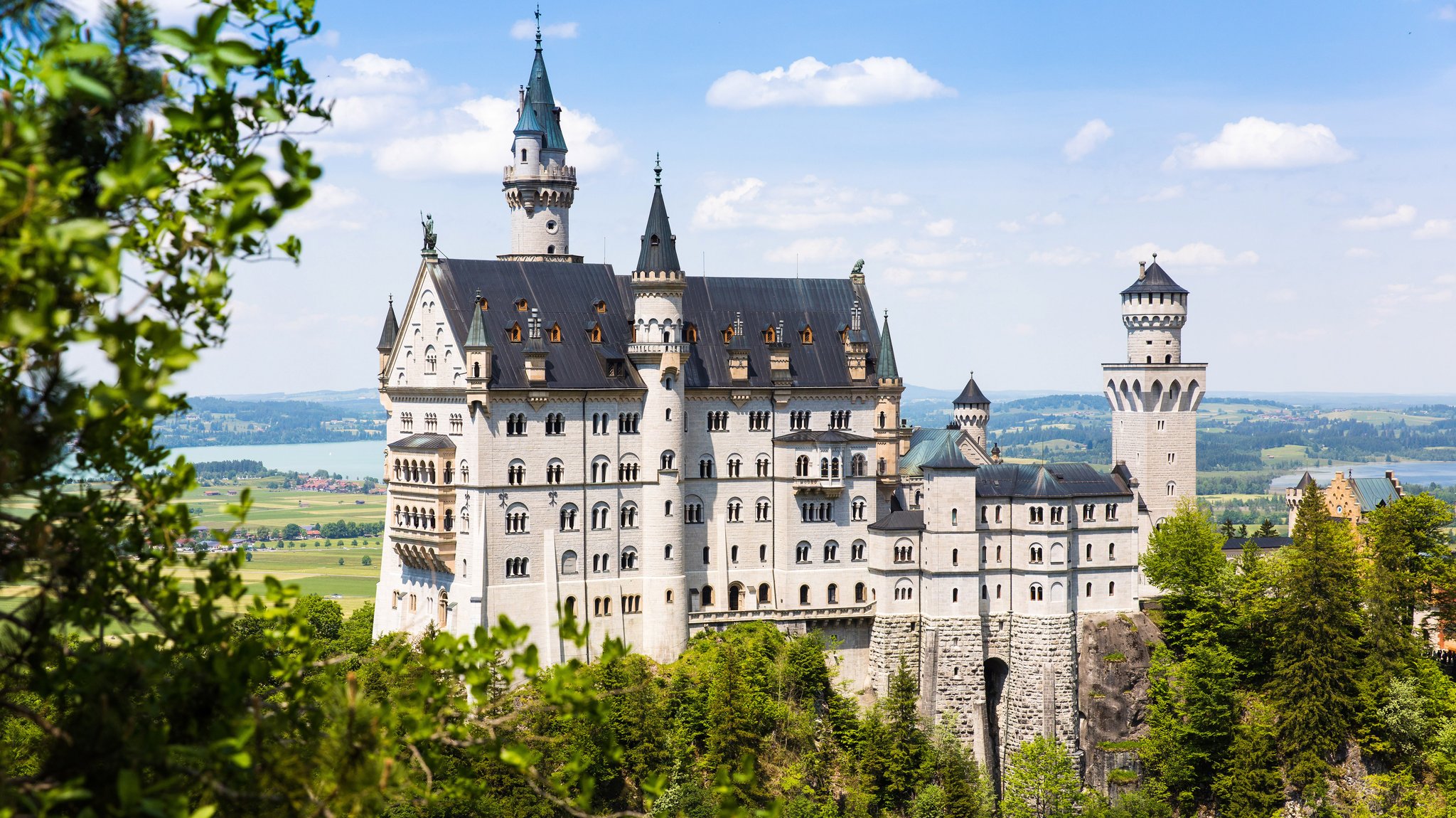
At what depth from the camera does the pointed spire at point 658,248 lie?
82312mm

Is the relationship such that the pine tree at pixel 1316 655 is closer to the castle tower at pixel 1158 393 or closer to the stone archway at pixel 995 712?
the castle tower at pixel 1158 393

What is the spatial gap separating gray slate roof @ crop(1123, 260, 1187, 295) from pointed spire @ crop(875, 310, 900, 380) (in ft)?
61.2

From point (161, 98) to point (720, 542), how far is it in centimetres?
6845

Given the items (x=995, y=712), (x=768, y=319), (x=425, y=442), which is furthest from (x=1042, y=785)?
(x=425, y=442)

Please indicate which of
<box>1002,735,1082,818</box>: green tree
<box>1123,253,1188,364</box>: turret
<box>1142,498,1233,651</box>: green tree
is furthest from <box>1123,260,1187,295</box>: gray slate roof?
<box>1002,735,1082,818</box>: green tree

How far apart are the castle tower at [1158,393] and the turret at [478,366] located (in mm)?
41541

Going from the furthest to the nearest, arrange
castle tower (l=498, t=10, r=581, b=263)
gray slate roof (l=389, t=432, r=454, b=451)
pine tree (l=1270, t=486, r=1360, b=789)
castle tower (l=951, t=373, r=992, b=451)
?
castle tower (l=951, t=373, r=992, b=451), castle tower (l=498, t=10, r=581, b=263), pine tree (l=1270, t=486, r=1360, b=789), gray slate roof (l=389, t=432, r=454, b=451)

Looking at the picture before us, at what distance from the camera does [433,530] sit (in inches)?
3110

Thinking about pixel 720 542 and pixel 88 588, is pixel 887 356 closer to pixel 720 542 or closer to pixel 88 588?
pixel 720 542

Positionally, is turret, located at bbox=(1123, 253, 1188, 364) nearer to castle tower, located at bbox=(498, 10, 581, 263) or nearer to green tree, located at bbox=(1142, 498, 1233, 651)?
green tree, located at bbox=(1142, 498, 1233, 651)

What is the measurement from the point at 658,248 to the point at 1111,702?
3380 cm

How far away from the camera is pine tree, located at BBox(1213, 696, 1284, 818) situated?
83125 mm

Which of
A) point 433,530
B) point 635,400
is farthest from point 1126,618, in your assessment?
Result: point 433,530

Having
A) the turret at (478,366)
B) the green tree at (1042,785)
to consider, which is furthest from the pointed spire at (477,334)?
the green tree at (1042,785)
